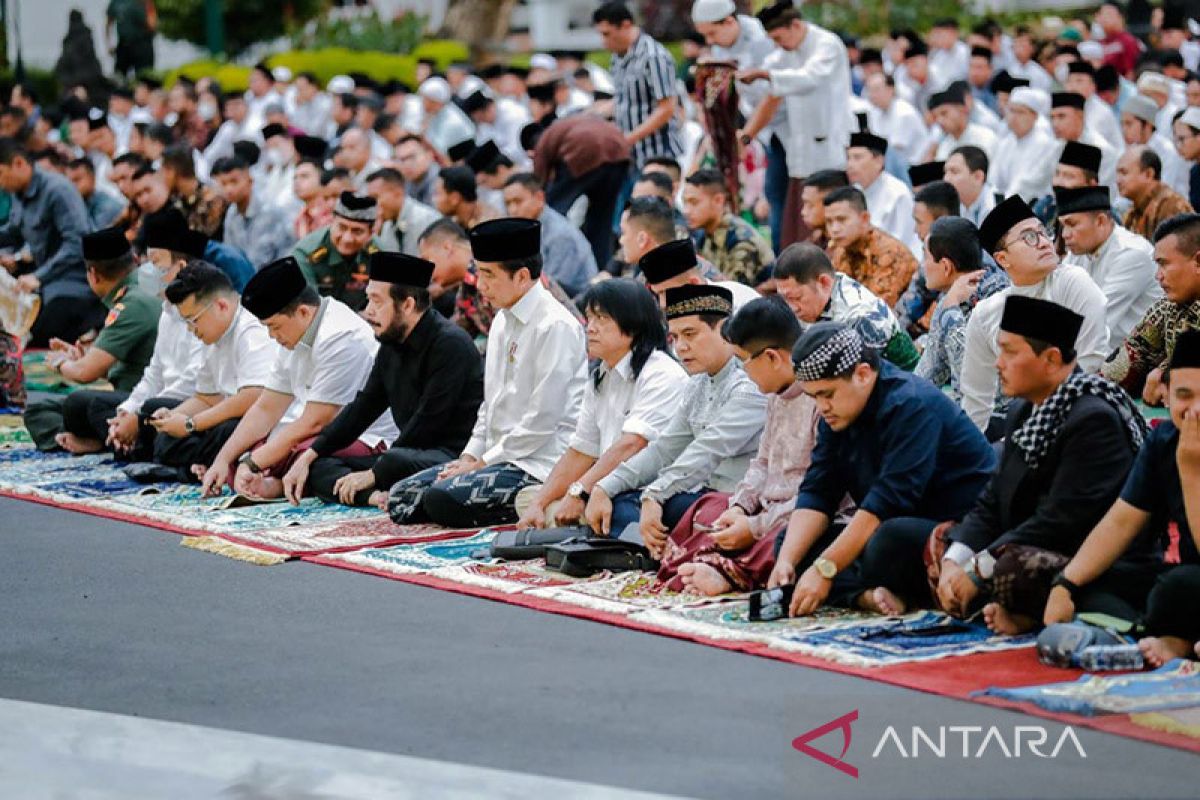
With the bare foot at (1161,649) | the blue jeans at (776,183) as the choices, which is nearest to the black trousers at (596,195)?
the blue jeans at (776,183)

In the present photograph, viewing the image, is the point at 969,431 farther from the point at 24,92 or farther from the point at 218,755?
the point at 24,92

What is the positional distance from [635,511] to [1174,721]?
2165 millimetres

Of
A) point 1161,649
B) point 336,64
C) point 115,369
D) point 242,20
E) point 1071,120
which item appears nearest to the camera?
point 1161,649

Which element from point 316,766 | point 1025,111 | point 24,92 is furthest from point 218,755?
point 24,92

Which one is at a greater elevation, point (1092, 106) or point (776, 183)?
point (1092, 106)

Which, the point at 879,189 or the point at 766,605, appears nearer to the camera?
the point at 766,605

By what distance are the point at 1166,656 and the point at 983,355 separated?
183cm

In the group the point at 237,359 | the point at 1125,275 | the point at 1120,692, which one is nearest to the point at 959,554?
the point at 1120,692

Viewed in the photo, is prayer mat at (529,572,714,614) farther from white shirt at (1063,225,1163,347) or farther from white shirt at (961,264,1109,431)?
white shirt at (1063,225,1163,347)

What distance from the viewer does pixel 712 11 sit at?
9.96 meters

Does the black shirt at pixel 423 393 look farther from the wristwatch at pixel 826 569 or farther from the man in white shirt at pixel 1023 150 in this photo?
the man in white shirt at pixel 1023 150

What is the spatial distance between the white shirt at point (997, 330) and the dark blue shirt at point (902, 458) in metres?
0.85

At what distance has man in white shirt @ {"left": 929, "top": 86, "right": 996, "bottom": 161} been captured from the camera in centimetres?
1110

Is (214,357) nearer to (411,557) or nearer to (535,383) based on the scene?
(535,383)
